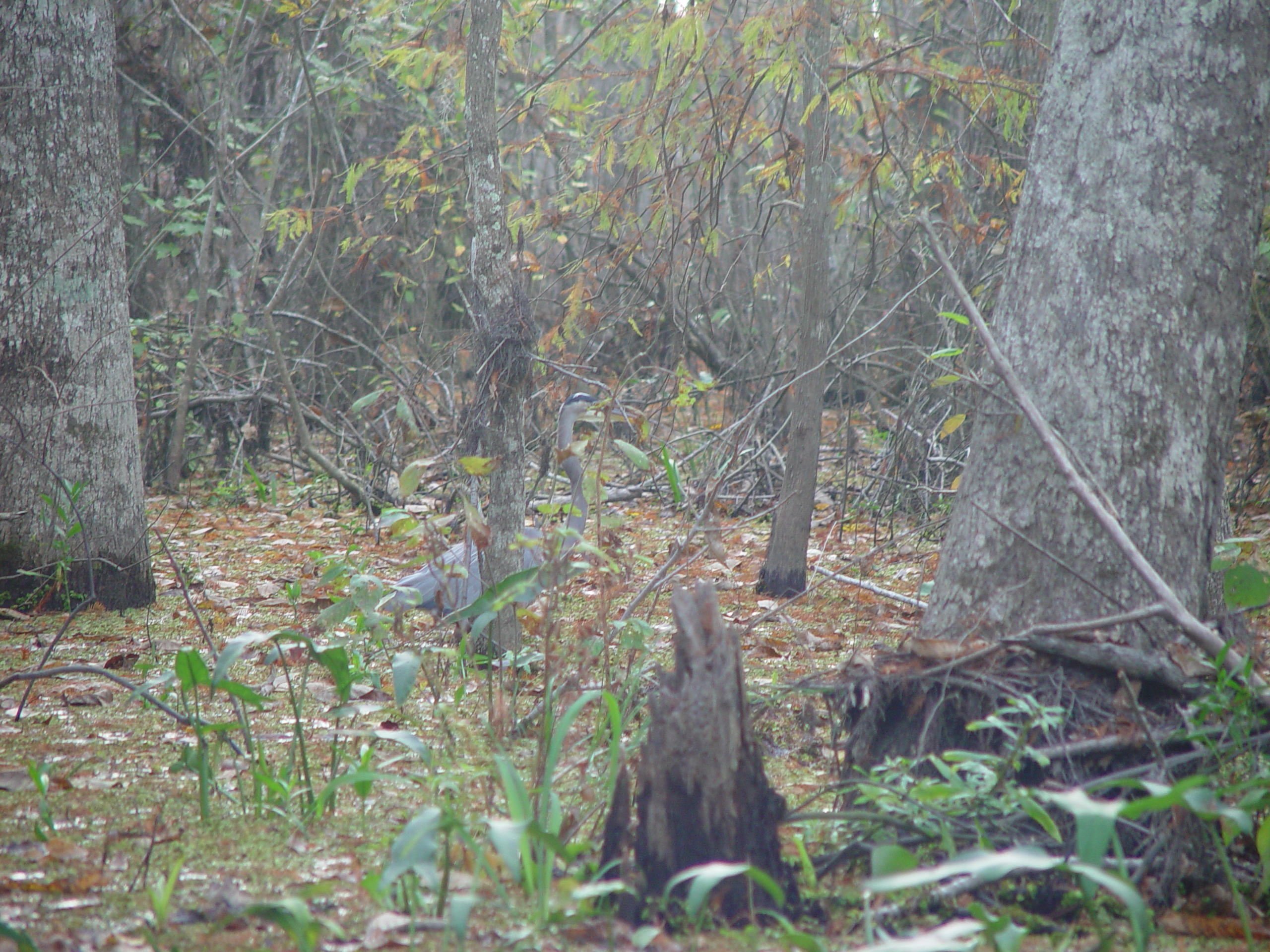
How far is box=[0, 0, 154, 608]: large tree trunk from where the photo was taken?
4.21m

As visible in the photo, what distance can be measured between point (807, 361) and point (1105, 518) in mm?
2906

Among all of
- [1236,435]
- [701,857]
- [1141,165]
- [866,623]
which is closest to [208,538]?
[866,623]

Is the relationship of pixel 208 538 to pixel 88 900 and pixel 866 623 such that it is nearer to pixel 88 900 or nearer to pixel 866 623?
pixel 866 623

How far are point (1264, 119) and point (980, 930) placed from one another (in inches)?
84.0

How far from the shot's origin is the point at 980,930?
57.7 inches

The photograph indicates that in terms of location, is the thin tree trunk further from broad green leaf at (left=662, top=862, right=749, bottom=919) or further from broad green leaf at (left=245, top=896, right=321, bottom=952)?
broad green leaf at (left=662, top=862, right=749, bottom=919)

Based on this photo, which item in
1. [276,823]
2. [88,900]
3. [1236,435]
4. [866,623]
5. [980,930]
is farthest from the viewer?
[1236,435]

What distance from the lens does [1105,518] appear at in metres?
2.16

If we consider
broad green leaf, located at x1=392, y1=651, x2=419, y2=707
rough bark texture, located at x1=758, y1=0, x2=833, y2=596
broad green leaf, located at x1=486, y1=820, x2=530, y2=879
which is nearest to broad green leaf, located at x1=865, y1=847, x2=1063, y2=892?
broad green leaf, located at x1=486, y1=820, x2=530, y2=879

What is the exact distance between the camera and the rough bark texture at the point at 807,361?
473 centimetres

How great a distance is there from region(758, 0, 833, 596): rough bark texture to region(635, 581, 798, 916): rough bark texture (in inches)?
102

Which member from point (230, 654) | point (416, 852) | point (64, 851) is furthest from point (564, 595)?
point (416, 852)

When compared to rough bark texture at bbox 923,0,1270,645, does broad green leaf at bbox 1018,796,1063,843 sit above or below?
below

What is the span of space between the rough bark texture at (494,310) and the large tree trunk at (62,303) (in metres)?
1.97
